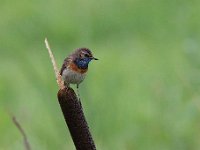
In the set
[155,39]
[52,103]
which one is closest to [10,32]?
[155,39]

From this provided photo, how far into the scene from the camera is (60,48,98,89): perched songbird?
19.5 feet

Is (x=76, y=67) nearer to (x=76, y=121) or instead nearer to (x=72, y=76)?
(x=72, y=76)

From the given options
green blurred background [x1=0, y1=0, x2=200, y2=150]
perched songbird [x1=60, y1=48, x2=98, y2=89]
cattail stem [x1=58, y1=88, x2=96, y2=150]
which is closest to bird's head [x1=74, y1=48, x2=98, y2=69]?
perched songbird [x1=60, y1=48, x2=98, y2=89]

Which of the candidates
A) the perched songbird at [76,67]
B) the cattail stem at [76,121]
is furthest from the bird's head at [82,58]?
the cattail stem at [76,121]

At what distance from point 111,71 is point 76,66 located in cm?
607

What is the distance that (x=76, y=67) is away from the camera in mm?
6102

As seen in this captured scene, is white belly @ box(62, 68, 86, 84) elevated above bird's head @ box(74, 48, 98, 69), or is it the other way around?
bird's head @ box(74, 48, 98, 69)

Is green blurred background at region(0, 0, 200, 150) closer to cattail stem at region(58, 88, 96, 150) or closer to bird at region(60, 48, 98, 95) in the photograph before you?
bird at region(60, 48, 98, 95)

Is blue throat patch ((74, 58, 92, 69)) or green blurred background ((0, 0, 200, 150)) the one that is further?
green blurred background ((0, 0, 200, 150))

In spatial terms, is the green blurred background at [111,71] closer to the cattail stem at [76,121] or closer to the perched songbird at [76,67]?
the perched songbird at [76,67]

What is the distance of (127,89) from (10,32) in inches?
96.3

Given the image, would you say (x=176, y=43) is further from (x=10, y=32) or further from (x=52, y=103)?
(x=52, y=103)

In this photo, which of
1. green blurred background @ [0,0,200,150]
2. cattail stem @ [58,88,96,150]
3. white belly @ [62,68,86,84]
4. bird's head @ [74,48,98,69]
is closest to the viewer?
cattail stem @ [58,88,96,150]

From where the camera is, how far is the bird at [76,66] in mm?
5930
